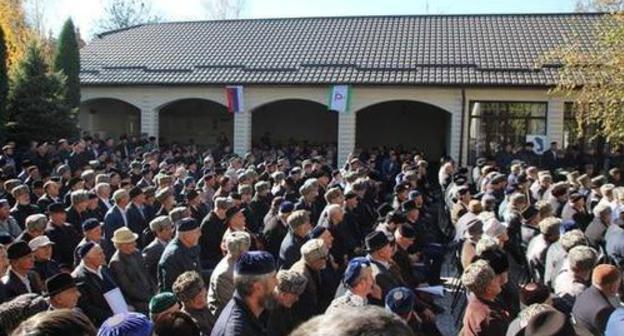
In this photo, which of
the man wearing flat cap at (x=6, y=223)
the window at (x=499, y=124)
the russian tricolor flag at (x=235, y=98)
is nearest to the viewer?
the man wearing flat cap at (x=6, y=223)

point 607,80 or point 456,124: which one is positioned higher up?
point 607,80

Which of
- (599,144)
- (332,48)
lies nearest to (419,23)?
(332,48)

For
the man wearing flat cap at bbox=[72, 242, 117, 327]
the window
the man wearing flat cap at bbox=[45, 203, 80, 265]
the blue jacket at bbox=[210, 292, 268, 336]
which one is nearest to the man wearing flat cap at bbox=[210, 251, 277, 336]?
the blue jacket at bbox=[210, 292, 268, 336]

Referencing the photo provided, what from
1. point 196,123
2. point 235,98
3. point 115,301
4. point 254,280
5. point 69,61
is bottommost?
point 115,301

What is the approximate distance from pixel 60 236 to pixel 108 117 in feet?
74.5

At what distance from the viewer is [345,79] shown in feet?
79.0

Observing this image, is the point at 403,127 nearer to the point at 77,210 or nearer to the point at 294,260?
the point at 77,210

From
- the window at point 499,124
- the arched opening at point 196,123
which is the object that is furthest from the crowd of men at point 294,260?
the arched opening at point 196,123

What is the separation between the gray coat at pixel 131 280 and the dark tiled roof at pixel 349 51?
17.6m

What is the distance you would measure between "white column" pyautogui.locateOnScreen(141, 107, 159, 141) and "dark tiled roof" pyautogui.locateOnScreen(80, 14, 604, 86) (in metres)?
1.10

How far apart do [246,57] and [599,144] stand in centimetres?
1365

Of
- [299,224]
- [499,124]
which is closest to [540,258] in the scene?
[299,224]

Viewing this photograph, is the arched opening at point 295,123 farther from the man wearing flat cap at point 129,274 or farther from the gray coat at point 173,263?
the man wearing flat cap at point 129,274

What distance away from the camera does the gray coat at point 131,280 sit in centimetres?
683
